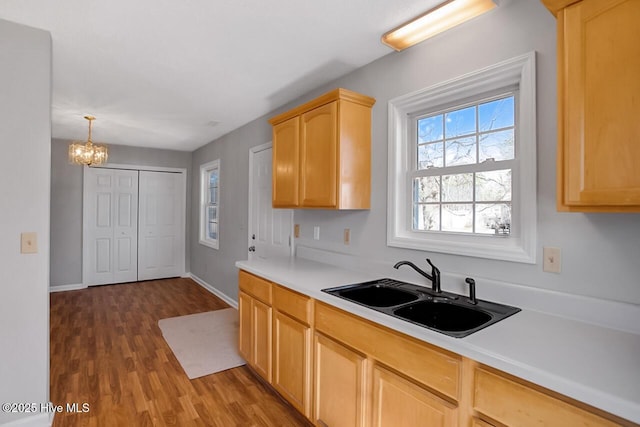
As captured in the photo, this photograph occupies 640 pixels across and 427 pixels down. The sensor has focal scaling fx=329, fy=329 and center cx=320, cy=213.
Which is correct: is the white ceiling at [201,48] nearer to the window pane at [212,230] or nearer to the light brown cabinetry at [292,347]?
the light brown cabinetry at [292,347]

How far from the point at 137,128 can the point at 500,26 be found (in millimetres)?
4433

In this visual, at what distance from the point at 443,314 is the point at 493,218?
605 millimetres

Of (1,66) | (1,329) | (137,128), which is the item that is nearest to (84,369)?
(1,329)

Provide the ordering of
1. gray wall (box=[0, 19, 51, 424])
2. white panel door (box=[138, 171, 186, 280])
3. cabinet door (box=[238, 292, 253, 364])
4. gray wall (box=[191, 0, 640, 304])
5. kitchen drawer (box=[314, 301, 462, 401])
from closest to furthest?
kitchen drawer (box=[314, 301, 462, 401]), gray wall (box=[191, 0, 640, 304]), gray wall (box=[0, 19, 51, 424]), cabinet door (box=[238, 292, 253, 364]), white panel door (box=[138, 171, 186, 280])

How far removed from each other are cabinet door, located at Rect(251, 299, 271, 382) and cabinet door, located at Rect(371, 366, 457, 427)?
3.37 feet

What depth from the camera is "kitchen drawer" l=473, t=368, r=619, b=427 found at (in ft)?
3.09

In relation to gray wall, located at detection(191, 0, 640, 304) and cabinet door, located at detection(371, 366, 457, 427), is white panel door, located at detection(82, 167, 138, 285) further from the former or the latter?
cabinet door, located at detection(371, 366, 457, 427)

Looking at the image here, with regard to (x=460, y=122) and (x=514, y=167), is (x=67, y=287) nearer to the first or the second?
(x=460, y=122)

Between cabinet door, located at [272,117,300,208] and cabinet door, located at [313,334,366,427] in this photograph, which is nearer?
cabinet door, located at [313,334,366,427]

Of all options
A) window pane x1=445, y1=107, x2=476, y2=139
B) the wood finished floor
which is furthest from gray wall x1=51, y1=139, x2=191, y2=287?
window pane x1=445, y1=107, x2=476, y2=139

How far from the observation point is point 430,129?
2184mm

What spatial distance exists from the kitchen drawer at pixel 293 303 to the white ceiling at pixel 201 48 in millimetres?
1662

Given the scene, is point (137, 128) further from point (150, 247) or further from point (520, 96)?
point (520, 96)

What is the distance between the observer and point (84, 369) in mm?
2752
